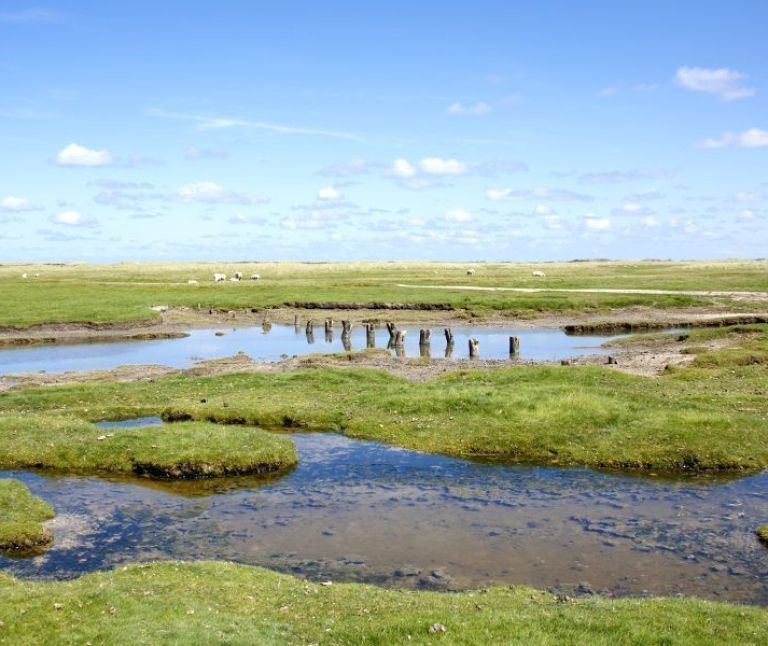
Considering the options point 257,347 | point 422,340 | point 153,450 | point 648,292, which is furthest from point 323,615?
point 648,292

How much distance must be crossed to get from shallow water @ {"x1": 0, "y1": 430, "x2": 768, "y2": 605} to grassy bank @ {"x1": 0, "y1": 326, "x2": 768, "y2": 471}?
188cm

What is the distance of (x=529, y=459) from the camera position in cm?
3120

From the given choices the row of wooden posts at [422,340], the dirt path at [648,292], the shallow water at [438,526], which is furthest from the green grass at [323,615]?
the dirt path at [648,292]

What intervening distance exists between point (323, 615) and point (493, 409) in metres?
20.8

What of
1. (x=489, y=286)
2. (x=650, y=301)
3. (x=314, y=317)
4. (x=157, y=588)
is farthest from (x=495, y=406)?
(x=489, y=286)

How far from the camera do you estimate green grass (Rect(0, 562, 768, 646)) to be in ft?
48.0

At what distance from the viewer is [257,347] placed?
69625mm

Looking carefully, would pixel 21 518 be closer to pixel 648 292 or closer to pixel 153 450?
pixel 153 450

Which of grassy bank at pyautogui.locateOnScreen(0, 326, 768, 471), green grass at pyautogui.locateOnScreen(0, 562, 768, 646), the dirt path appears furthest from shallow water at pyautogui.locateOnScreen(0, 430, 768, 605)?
the dirt path

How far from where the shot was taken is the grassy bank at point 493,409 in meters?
31.0

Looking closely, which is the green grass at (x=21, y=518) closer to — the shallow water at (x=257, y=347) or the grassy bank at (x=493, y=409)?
the grassy bank at (x=493, y=409)

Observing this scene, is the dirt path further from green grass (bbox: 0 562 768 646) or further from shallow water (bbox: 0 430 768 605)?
green grass (bbox: 0 562 768 646)

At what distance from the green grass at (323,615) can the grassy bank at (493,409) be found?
13927 millimetres

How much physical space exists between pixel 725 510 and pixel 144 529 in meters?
19.3
